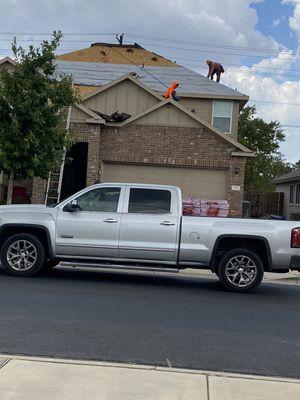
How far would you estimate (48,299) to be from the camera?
7953mm

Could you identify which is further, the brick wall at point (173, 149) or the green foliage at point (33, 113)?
the brick wall at point (173, 149)

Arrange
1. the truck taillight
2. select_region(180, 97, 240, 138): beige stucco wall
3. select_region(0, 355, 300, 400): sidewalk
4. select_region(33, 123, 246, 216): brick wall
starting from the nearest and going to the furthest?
select_region(0, 355, 300, 400): sidewalk, the truck taillight, select_region(33, 123, 246, 216): brick wall, select_region(180, 97, 240, 138): beige stucco wall

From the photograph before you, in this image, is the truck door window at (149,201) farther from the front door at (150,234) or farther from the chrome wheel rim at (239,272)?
the chrome wheel rim at (239,272)

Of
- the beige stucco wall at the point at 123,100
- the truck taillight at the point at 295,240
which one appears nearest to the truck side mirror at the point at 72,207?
the truck taillight at the point at 295,240

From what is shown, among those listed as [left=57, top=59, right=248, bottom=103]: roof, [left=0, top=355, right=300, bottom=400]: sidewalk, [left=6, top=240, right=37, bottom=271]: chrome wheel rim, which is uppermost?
[left=57, top=59, right=248, bottom=103]: roof

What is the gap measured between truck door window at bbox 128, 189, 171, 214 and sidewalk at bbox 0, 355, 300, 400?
16.5 ft

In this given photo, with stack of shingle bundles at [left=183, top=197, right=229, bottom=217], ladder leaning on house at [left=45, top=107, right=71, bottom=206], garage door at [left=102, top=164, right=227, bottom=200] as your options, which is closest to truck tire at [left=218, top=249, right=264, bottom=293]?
stack of shingle bundles at [left=183, top=197, right=229, bottom=217]

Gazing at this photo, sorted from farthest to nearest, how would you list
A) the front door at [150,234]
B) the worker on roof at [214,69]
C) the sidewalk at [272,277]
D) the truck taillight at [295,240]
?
the worker on roof at [214,69], the sidewalk at [272,277], the front door at [150,234], the truck taillight at [295,240]

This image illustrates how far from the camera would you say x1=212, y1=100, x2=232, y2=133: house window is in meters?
26.7

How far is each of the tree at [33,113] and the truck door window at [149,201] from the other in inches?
198

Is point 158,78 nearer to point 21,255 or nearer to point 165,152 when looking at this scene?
point 165,152

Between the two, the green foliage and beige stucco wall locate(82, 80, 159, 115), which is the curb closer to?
the green foliage

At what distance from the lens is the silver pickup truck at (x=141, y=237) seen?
947 cm

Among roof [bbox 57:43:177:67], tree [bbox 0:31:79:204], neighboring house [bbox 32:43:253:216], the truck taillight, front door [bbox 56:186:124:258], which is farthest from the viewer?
roof [bbox 57:43:177:67]
